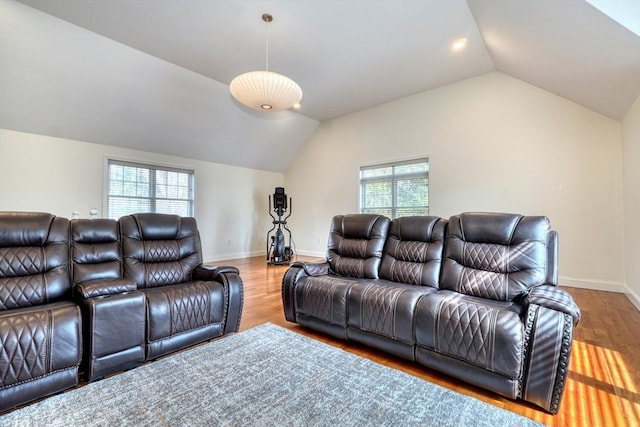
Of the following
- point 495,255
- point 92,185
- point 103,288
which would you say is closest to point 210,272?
point 103,288

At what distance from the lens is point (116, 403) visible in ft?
5.23

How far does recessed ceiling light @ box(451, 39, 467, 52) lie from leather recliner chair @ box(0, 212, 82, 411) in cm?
510

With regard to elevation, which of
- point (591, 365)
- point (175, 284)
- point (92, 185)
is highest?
point (92, 185)

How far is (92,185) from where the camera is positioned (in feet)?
16.9

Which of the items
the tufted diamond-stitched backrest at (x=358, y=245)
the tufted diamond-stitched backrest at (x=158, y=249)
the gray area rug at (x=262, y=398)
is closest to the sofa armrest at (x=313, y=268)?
the tufted diamond-stitched backrest at (x=358, y=245)

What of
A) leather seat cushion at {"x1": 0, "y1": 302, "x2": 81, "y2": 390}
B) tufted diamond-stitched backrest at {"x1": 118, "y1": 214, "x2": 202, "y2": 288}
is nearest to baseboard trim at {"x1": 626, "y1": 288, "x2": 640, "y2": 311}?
tufted diamond-stitched backrest at {"x1": 118, "y1": 214, "x2": 202, "y2": 288}

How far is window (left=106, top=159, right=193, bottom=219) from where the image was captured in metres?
5.50

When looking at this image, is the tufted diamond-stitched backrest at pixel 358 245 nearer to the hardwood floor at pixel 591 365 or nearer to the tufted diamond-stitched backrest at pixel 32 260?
the hardwood floor at pixel 591 365

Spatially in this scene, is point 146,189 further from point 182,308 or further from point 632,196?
point 632,196

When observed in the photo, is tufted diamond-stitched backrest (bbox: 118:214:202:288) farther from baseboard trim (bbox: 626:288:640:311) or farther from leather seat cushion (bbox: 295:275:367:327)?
baseboard trim (bbox: 626:288:640:311)

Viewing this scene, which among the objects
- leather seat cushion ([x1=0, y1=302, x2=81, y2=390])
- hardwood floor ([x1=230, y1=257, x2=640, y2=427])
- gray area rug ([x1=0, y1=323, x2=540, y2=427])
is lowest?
hardwood floor ([x1=230, y1=257, x2=640, y2=427])

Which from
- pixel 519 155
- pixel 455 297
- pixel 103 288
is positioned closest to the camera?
pixel 103 288

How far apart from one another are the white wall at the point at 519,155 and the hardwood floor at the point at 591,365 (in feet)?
3.03

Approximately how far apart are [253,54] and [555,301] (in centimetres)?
453
